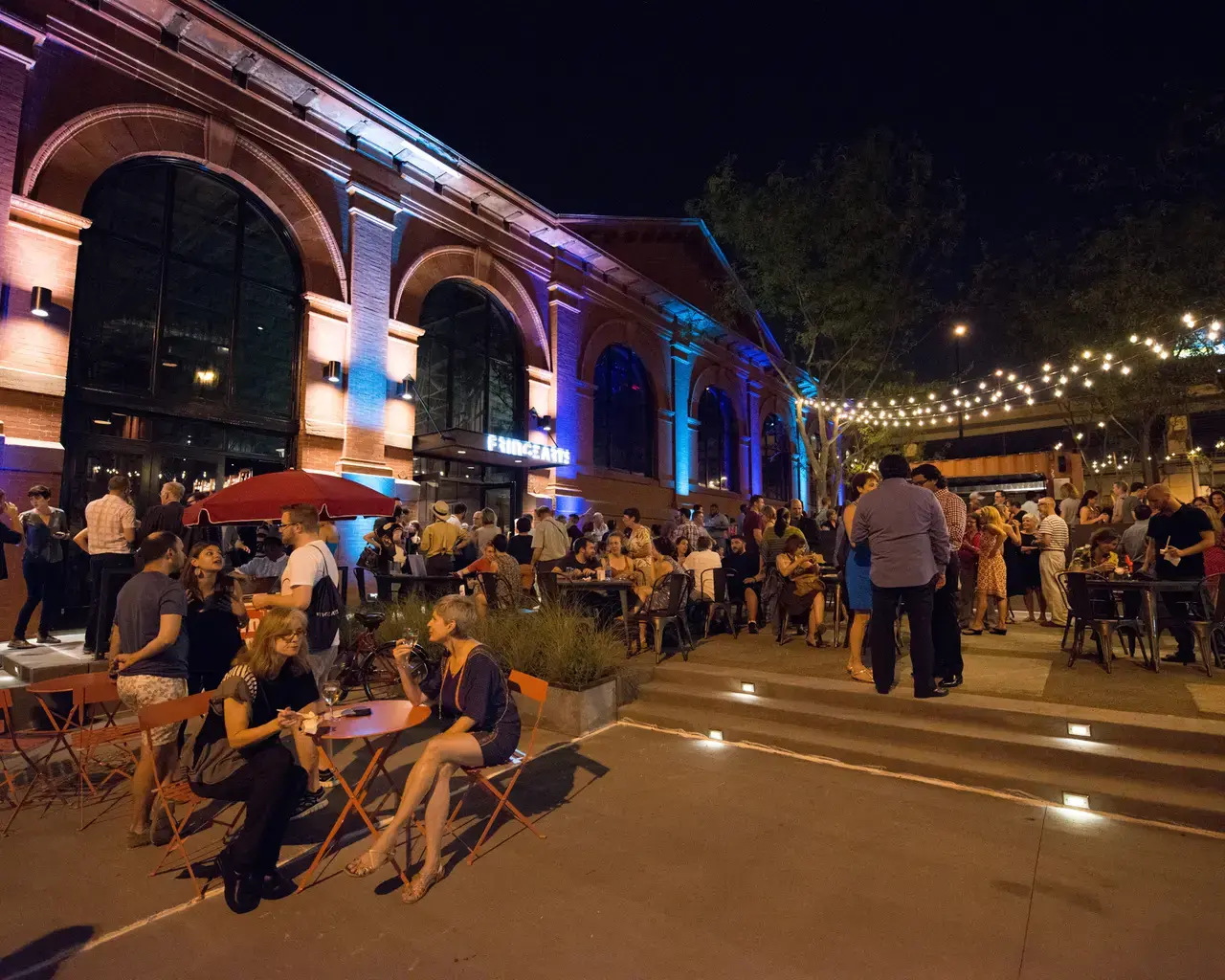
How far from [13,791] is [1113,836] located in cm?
670

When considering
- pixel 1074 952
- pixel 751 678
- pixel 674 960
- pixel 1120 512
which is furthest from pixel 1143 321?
pixel 674 960

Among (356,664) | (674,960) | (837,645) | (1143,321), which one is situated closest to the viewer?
(674,960)

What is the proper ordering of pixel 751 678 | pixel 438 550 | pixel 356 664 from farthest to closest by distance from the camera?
pixel 438 550, pixel 356 664, pixel 751 678

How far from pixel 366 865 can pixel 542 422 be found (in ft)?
41.3

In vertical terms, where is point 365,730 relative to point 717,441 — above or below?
below

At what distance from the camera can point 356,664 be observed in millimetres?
7039

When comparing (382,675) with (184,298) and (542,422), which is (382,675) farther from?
(542,422)

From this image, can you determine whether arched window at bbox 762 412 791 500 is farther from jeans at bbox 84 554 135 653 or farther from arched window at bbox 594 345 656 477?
jeans at bbox 84 554 135 653

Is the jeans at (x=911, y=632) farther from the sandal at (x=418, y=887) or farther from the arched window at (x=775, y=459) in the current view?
the arched window at (x=775, y=459)

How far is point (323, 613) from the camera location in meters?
4.97

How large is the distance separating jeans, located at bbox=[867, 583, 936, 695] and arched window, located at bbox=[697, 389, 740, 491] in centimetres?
Result: 1644

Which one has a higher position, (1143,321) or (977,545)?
(1143,321)

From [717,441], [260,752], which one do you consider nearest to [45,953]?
[260,752]

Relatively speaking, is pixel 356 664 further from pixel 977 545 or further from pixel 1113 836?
pixel 977 545
